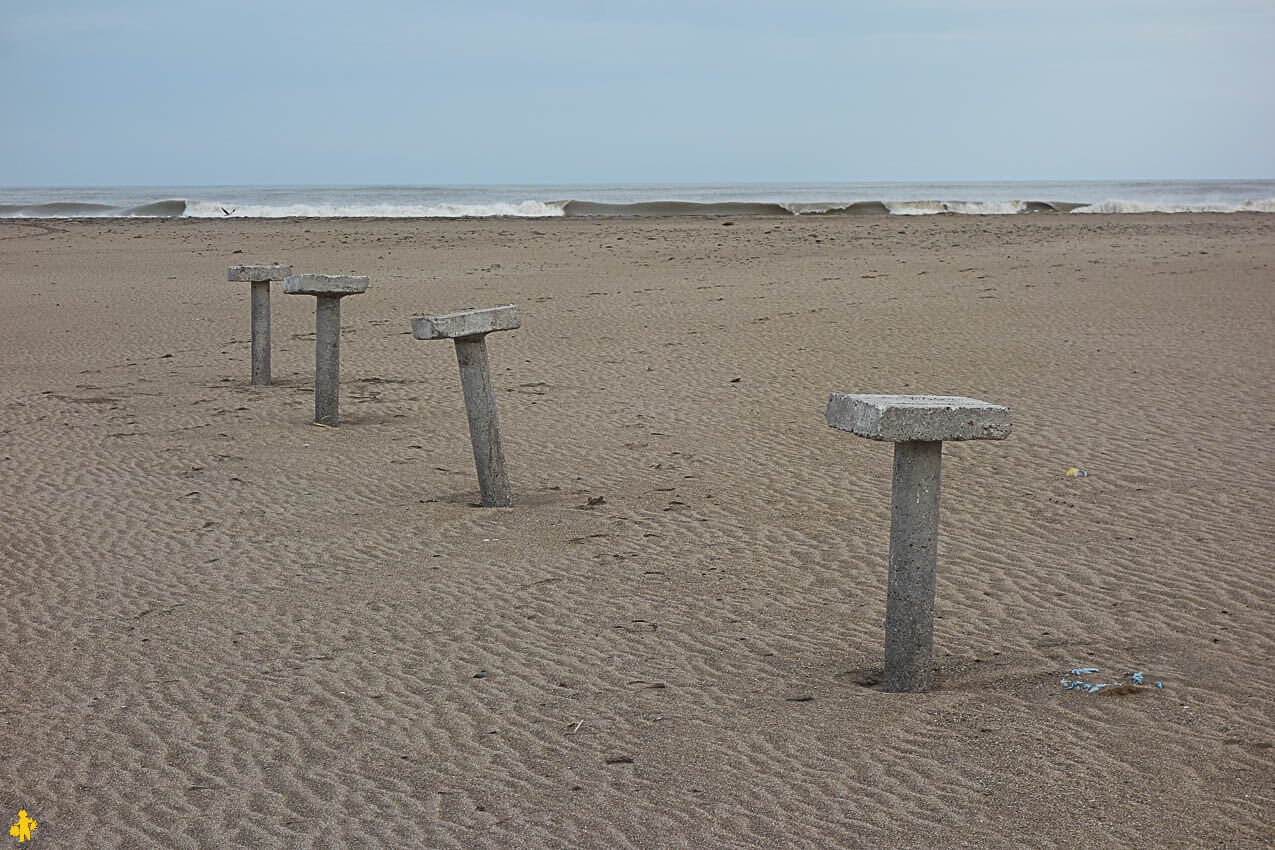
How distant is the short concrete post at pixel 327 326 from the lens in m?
9.40

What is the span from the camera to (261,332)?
11625 mm

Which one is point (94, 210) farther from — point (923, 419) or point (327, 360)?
point (923, 419)

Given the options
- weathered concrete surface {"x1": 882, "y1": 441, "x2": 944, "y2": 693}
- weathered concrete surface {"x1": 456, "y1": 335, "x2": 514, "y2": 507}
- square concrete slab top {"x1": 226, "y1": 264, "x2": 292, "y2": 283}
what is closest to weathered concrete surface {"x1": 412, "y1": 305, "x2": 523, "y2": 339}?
weathered concrete surface {"x1": 456, "y1": 335, "x2": 514, "y2": 507}

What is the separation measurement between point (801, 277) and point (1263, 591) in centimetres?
1380

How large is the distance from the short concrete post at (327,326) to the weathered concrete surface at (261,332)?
5.70 feet

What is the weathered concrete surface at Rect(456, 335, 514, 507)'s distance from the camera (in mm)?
7250

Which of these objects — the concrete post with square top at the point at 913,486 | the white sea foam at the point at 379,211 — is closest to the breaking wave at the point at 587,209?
the white sea foam at the point at 379,211

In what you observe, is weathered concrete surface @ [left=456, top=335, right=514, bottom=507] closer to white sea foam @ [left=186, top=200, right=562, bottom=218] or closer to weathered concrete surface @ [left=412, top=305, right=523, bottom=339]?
weathered concrete surface @ [left=412, top=305, right=523, bottom=339]

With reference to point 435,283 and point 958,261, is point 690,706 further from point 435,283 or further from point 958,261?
point 958,261

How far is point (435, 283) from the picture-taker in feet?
63.9

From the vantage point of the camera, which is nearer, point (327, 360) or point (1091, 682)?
point (1091, 682)

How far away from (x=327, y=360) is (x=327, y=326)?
0.28 metres

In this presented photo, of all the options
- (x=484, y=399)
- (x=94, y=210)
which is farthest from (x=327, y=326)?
(x=94, y=210)

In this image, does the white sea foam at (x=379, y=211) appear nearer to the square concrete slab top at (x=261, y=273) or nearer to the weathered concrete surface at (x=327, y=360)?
the square concrete slab top at (x=261, y=273)
